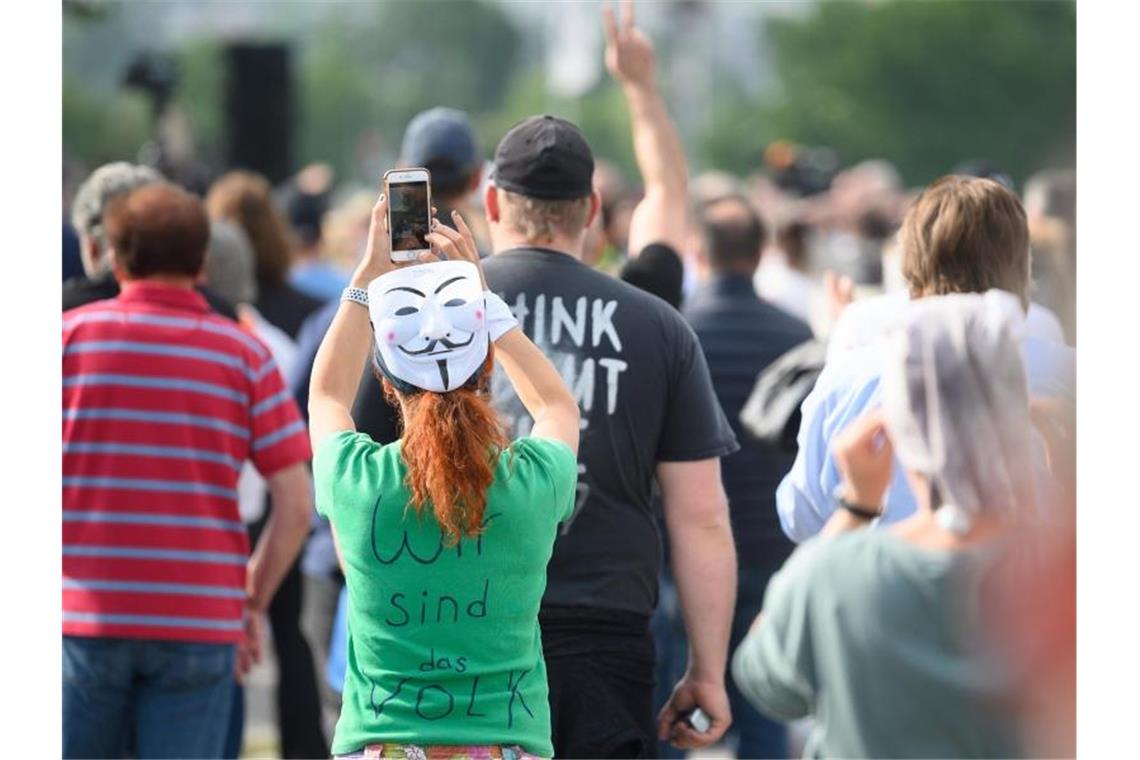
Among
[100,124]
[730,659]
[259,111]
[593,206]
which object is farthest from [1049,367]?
[100,124]

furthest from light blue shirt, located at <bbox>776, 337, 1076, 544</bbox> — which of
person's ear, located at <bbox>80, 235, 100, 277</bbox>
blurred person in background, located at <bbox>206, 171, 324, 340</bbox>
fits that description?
blurred person in background, located at <bbox>206, 171, 324, 340</bbox>

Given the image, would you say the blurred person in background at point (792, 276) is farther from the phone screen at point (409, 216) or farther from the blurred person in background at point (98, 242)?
the phone screen at point (409, 216)

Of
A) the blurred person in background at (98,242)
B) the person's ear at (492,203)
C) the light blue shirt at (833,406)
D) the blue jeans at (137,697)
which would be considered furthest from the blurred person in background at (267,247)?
the light blue shirt at (833,406)

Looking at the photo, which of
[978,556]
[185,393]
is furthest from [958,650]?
[185,393]

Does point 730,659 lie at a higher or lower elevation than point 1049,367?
lower

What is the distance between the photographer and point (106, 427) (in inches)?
199

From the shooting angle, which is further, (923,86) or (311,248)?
(923,86)

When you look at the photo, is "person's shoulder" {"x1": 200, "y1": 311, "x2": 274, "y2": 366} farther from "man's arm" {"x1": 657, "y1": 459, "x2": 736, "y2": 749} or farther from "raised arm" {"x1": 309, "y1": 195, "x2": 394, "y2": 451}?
"raised arm" {"x1": 309, "y1": 195, "x2": 394, "y2": 451}

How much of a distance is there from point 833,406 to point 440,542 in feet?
3.33

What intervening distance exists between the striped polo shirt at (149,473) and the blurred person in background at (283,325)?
1.66m

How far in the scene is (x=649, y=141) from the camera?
204 inches

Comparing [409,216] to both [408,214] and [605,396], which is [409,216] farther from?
[605,396]

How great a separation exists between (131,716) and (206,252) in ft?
3.99

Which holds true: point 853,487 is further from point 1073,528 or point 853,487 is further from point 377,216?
point 377,216
